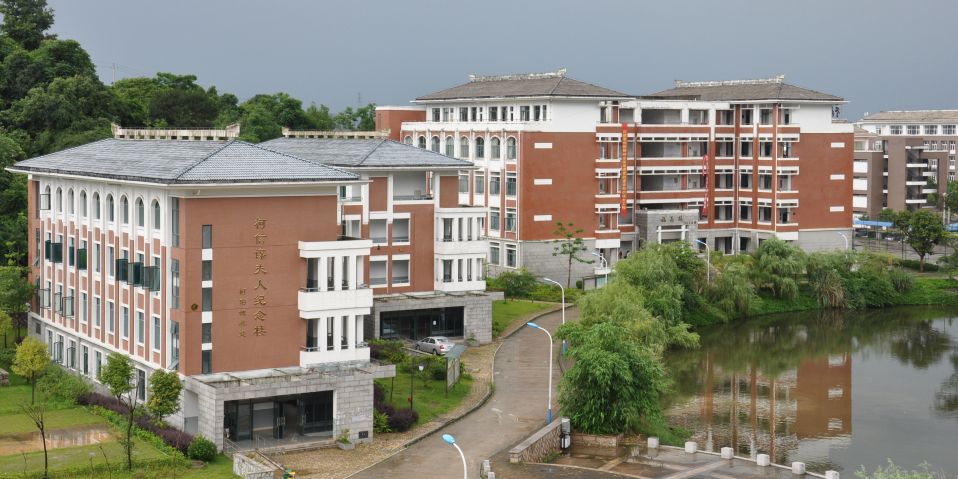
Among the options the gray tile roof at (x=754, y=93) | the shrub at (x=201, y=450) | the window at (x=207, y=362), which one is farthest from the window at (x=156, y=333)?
the gray tile roof at (x=754, y=93)

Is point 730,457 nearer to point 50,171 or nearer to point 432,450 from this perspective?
point 432,450

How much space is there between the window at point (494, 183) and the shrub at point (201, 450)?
3911 cm

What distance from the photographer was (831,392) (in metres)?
48.1

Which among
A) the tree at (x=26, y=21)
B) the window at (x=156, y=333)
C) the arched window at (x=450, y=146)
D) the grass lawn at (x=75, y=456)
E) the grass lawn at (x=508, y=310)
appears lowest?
the grass lawn at (x=75, y=456)

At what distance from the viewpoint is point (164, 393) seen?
33281 mm

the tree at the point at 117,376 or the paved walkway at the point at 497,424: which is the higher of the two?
the tree at the point at 117,376

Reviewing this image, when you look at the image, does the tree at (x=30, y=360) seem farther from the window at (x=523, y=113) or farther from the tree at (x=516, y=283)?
the window at (x=523, y=113)

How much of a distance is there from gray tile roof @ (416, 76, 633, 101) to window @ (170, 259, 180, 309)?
3608 cm

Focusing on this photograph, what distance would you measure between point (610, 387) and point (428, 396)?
7.89 metres

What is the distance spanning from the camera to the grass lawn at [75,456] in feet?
101

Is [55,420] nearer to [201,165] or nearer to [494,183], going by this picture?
[201,165]

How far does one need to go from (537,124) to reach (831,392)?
1045 inches

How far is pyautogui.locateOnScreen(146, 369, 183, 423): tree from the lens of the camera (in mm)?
33281

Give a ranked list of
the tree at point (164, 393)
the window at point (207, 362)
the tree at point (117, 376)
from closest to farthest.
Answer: the tree at point (164, 393) < the window at point (207, 362) < the tree at point (117, 376)
